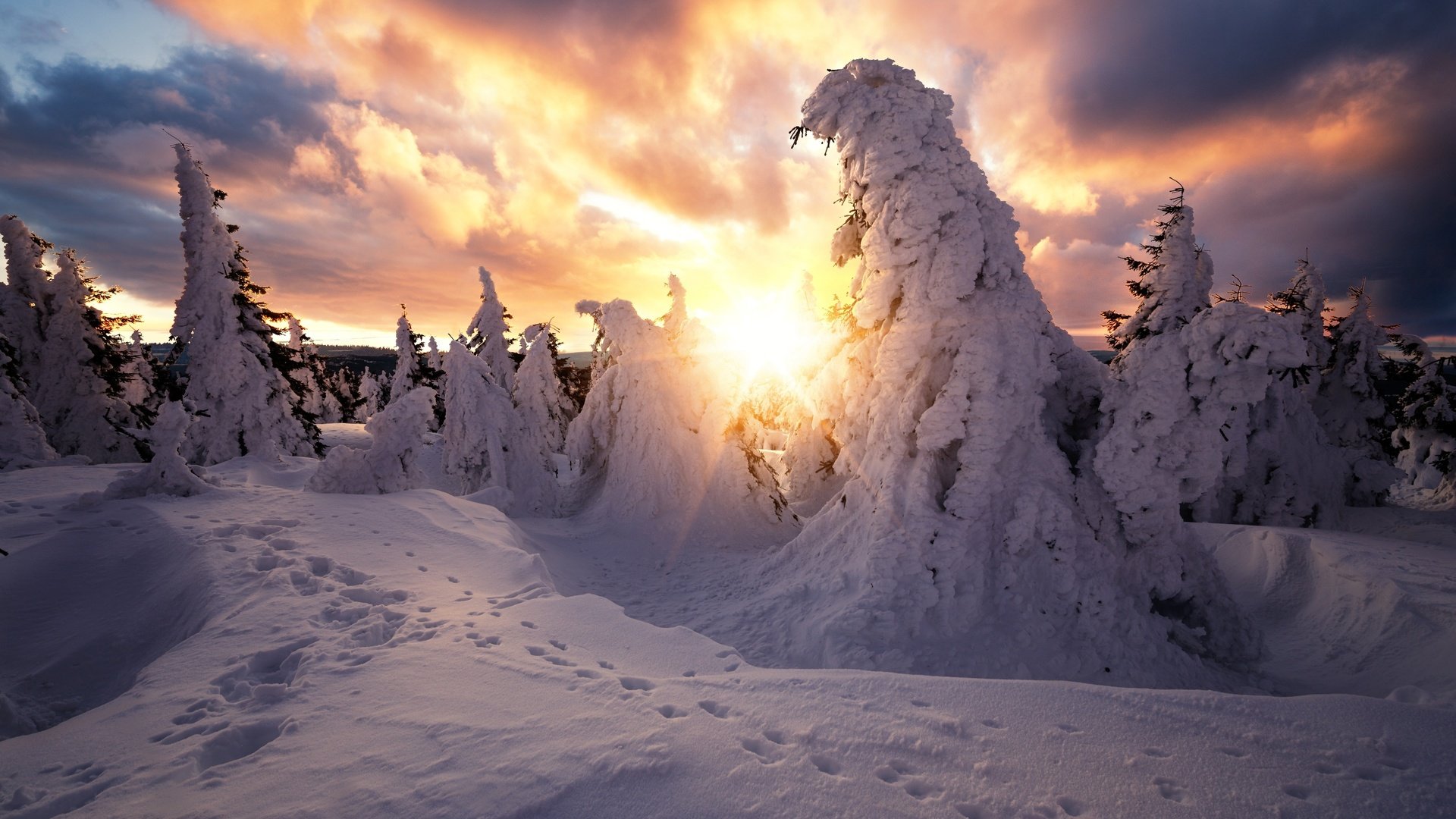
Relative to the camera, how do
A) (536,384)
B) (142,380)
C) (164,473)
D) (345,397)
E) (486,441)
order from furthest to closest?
(345,397) < (142,380) < (536,384) < (486,441) < (164,473)

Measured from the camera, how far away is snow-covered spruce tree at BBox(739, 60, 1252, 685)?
29.7 feet

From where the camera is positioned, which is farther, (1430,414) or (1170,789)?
(1430,414)

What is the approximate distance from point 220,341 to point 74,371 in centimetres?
974

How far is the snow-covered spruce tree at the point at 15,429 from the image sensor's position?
1459 cm

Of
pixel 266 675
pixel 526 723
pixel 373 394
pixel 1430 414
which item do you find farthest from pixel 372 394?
pixel 1430 414

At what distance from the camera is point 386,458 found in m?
13.1

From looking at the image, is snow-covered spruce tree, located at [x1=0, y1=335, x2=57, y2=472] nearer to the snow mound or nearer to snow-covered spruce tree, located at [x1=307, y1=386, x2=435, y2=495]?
snow-covered spruce tree, located at [x1=307, y1=386, x2=435, y2=495]

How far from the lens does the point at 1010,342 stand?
394 inches

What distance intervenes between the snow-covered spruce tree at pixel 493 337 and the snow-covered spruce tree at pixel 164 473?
1593 centimetres

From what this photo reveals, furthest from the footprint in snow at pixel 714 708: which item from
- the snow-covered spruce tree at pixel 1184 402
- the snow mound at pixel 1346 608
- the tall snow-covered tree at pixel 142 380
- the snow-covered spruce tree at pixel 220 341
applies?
the tall snow-covered tree at pixel 142 380

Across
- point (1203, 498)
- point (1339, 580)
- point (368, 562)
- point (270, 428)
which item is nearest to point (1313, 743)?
point (1339, 580)

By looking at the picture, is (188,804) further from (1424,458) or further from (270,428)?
(1424,458)

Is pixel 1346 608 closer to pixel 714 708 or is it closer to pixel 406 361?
pixel 714 708

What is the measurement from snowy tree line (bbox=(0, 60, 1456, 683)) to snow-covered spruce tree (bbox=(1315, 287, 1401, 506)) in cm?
10
